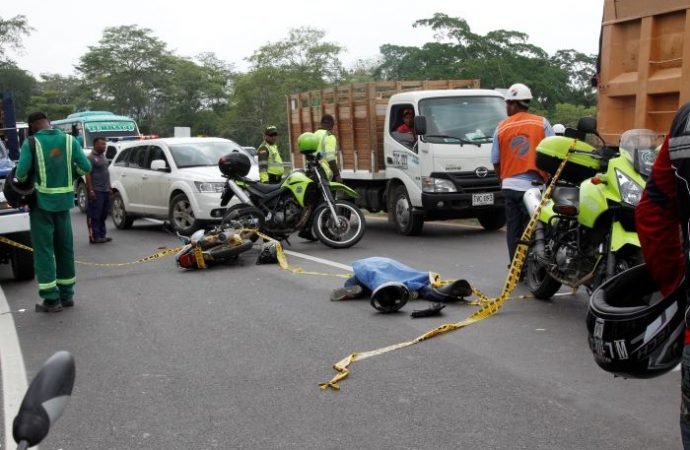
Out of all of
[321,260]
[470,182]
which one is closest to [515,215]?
[321,260]

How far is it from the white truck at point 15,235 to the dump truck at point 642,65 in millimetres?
6083

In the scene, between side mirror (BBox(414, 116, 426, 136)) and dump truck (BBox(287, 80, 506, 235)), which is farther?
dump truck (BBox(287, 80, 506, 235))

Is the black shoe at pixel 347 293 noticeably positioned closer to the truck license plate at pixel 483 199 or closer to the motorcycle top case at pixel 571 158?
the motorcycle top case at pixel 571 158

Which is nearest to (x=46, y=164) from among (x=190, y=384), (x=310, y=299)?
(x=310, y=299)

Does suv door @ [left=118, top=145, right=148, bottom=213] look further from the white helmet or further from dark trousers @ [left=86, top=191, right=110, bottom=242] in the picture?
the white helmet

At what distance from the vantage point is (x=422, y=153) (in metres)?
12.3

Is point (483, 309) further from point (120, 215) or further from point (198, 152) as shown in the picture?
point (120, 215)

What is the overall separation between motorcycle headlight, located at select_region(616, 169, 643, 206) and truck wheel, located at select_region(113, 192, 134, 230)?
11.5m

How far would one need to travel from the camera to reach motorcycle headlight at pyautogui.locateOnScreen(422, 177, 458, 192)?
12.2 m

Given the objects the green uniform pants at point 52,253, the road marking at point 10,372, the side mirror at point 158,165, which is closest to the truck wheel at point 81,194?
the side mirror at point 158,165

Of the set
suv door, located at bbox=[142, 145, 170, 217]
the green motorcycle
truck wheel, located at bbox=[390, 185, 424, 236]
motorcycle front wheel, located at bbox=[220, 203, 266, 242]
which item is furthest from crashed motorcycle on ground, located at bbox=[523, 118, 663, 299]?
suv door, located at bbox=[142, 145, 170, 217]

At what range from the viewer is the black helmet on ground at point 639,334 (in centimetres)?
285

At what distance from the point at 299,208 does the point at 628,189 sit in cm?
639

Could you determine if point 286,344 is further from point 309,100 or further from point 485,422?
point 309,100
